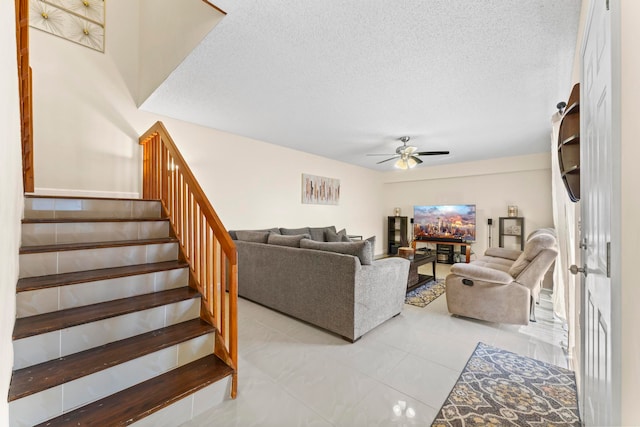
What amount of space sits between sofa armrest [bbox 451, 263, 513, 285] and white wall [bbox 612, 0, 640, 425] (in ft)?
7.50

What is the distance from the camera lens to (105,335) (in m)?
1.64

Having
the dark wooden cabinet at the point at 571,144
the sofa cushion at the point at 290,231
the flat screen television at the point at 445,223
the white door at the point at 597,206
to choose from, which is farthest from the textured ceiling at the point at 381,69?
the flat screen television at the point at 445,223

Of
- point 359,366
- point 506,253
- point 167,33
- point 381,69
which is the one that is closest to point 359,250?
point 359,366

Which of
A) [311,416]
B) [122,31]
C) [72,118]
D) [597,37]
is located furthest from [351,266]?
[122,31]

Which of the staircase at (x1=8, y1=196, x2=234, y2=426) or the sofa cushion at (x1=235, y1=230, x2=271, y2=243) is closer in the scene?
the staircase at (x1=8, y1=196, x2=234, y2=426)

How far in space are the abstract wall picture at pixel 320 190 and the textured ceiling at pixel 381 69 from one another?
1.65m

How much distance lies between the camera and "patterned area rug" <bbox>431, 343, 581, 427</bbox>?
5.24ft

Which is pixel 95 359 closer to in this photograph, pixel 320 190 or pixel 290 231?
pixel 290 231

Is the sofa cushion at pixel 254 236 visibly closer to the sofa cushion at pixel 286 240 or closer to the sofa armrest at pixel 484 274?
the sofa cushion at pixel 286 240

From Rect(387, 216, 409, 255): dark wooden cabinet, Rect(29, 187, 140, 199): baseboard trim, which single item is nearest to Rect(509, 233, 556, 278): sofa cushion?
Rect(387, 216, 409, 255): dark wooden cabinet

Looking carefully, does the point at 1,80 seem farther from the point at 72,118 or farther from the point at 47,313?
the point at 72,118

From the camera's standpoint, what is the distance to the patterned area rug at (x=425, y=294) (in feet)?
11.8

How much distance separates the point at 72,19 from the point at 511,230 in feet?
26.7

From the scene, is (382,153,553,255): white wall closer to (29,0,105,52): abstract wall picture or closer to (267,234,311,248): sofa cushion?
(267,234,311,248): sofa cushion
